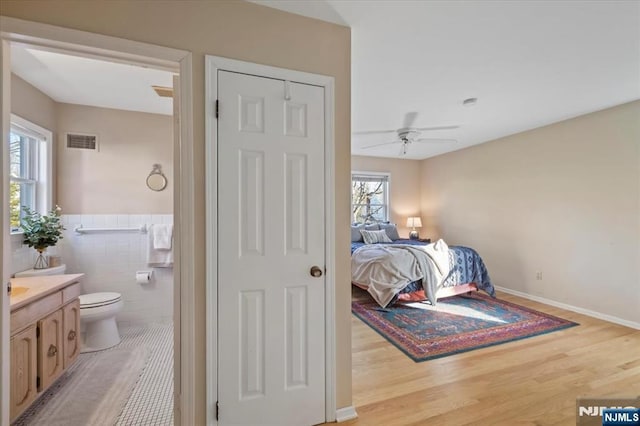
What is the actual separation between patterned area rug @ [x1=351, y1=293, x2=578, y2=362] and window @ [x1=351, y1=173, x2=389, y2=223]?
8.34 ft

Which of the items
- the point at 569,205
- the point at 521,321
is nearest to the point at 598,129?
the point at 569,205

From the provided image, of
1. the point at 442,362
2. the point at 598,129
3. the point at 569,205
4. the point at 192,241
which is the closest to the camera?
the point at 192,241

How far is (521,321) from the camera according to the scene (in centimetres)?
332

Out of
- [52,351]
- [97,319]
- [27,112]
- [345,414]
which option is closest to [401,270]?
[345,414]

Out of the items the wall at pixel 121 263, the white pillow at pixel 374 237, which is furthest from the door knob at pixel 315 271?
the white pillow at pixel 374 237

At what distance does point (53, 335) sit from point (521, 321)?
438 centimetres

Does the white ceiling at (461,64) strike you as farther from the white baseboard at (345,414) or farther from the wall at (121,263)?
the white baseboard at (345,414)

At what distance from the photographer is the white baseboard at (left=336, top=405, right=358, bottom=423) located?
5.69ft

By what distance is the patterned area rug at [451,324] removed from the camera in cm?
275

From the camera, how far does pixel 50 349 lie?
192cm

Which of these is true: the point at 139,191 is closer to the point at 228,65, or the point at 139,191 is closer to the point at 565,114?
the point at 228,65

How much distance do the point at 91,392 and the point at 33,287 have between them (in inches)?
32.6

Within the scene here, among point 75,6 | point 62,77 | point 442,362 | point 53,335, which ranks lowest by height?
point 442,362

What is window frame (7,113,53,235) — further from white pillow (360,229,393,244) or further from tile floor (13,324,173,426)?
white pillow (360,229,393,244)
